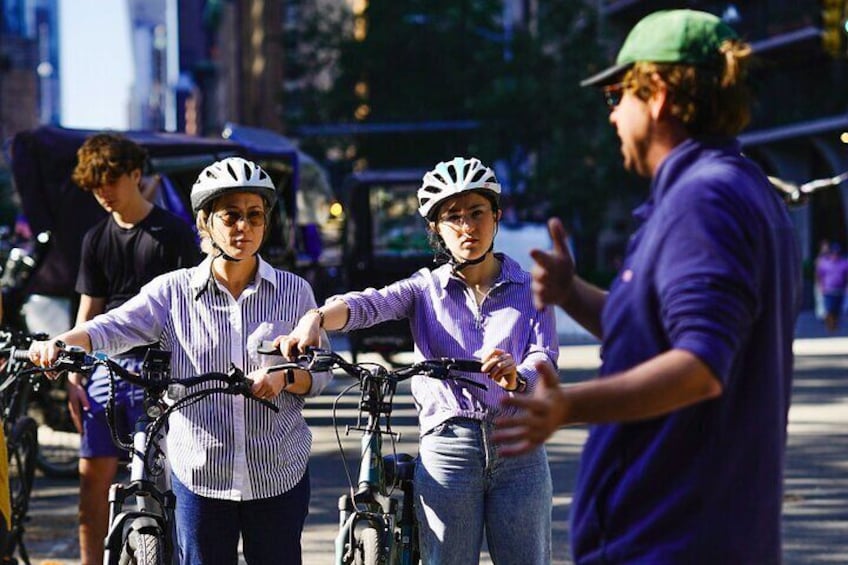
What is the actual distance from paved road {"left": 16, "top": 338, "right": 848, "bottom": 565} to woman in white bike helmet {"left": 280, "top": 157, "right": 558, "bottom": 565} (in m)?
3.73

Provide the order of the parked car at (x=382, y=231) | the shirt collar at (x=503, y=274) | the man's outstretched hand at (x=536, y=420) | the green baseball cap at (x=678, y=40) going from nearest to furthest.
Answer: the man's outstretched hand at (x=536, y=420) → the green baseball cap at (x=678, y=40) → the shirt collar at (x=503, y=274) → the parked car at (x=382, y=231)

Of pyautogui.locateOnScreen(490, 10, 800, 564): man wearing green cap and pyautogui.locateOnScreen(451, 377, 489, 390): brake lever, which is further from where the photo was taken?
pyautogui.locateOnScreen(451, 377, 489, 390): brake lever

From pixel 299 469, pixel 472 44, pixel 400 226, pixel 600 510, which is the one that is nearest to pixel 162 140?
pixel 400 226

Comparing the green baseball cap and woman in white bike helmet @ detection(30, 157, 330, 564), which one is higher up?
the green baseball cap

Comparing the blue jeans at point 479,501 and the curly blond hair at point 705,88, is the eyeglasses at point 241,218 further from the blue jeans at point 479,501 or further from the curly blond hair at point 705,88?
the curly blond hair at point 705,88

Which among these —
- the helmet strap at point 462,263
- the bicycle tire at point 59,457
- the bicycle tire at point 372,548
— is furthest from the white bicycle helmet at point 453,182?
the bicycle tire at point 59,457

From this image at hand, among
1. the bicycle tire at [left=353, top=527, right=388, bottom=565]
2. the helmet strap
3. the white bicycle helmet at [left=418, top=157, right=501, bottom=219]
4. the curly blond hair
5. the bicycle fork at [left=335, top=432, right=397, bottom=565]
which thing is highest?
the curly blond hair

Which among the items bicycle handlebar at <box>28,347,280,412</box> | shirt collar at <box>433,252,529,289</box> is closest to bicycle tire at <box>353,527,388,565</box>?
bicycle handlebar at <box>28,347,280,412</box>


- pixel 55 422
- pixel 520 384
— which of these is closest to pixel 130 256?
pixel 520 384

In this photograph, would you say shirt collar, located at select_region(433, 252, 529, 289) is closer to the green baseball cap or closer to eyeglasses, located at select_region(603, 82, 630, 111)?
eyeglasses, located at select_region(603, 82, 630, 111)

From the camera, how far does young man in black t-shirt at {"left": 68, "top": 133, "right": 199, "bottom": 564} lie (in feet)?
25.3

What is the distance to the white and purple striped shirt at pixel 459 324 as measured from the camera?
5652mm

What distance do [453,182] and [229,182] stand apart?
2.34 ft

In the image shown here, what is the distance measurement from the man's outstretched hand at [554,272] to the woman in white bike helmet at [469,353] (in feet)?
5.18
